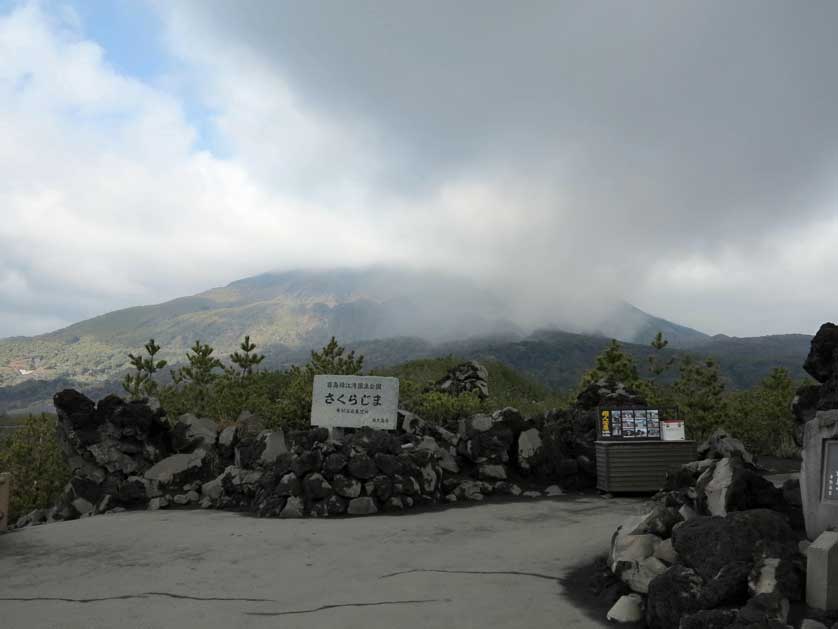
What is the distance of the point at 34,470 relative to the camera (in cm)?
1304

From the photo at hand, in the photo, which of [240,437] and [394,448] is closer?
[394,448]

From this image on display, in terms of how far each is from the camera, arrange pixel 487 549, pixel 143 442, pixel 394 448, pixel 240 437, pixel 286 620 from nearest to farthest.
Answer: pixel 286 620
pixel 487 549
pixel 394 448
pixel 143 442
pixel 240 437

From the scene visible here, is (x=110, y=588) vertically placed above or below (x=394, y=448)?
below

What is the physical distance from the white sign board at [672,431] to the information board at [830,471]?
644 cm

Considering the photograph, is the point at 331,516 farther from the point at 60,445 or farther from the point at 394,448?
the point at 60,445

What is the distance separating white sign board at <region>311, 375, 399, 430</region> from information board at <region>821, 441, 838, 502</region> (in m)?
8.15

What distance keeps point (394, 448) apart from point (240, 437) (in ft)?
13.1

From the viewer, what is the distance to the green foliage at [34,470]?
12578mm

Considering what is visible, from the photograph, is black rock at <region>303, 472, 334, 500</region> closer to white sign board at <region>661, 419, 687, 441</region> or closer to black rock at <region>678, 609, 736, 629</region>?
white sign board at <region>661, 419, 687, 441</region>

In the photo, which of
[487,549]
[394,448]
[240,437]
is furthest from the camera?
[240,437]

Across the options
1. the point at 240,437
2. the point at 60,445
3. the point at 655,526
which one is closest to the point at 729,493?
the point at 655,526

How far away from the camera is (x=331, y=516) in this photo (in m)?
9.71

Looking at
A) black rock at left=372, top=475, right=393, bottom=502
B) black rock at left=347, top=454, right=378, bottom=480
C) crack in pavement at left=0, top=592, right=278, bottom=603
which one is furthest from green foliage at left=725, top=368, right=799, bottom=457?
crack in pavement at left=0, top=592, right=278, bottom=603

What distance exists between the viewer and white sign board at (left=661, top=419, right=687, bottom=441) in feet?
37.2
